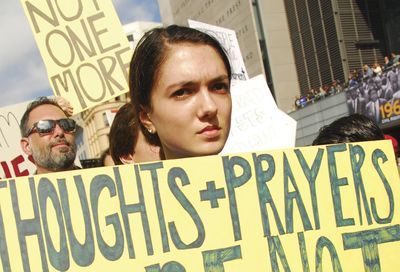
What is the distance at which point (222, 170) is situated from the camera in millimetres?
1428

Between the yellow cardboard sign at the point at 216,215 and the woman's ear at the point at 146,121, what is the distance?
0.27 m

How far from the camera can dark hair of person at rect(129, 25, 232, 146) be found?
5.14 ft

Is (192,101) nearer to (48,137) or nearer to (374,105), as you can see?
(48,137)

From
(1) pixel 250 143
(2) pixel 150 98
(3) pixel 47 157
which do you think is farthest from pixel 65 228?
(1) pixel 250 143

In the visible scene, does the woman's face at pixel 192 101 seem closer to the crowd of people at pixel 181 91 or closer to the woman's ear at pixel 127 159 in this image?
the crowd of people at pixel 181 91

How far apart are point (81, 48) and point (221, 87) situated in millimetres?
2269

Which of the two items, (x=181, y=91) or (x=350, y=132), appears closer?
(x=181, y=91)

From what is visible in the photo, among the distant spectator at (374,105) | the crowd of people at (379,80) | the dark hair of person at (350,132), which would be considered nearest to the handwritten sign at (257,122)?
the dark hair of person at (350,132)

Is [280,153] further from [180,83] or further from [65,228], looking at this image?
[65,228]

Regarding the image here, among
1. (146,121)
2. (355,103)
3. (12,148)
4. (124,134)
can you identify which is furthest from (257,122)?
(355,103)

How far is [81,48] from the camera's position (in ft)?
12.0

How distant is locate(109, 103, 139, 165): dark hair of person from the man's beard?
0.19 metres

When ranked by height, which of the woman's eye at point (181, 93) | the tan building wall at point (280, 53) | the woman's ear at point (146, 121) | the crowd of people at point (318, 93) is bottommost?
the woman's ear at point (146, 121)

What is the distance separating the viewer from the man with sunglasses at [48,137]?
2.67 meters
